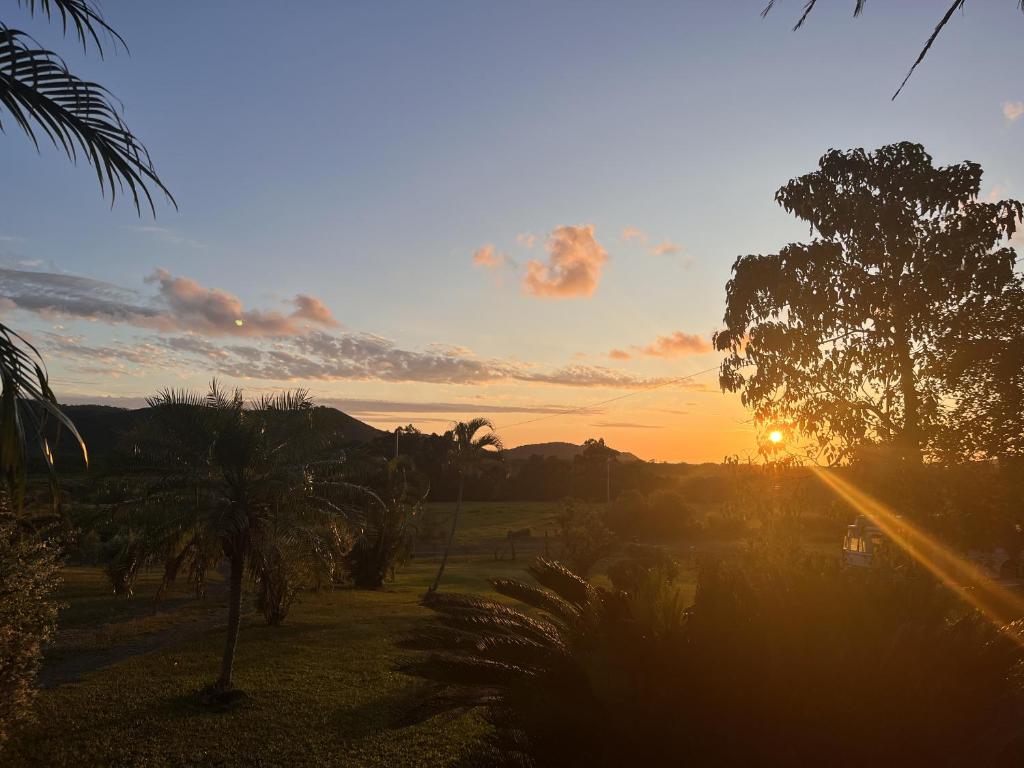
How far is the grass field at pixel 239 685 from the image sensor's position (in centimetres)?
1215

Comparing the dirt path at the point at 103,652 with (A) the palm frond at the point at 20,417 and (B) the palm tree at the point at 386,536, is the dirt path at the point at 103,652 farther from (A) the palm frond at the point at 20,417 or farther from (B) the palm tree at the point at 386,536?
(A) the palm frond at the point at 20,417

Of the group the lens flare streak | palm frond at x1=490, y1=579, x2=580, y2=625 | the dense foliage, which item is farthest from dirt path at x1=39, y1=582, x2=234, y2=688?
the lens flare streak

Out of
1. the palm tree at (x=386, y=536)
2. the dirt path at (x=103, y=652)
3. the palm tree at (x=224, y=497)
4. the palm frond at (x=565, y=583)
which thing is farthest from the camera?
the palm tree at (x=386, y=536)

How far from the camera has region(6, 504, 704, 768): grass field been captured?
1215cm

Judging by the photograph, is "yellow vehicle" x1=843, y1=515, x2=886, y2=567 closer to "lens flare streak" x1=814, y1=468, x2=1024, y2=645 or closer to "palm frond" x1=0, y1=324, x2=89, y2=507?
"lens flare streak" x1=814, y1=468, x2=1024, y2=645

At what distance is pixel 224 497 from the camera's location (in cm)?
1478

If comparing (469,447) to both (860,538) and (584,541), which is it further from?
(860,538)

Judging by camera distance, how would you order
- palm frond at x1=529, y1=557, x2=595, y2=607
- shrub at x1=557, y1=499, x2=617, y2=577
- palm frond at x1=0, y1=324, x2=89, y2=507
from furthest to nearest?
shrub at x1=557, y1=499, x2=617, y2=577
palm frond at x1=529, y1=557, x2=595, y2=607
palm frond at x1=0, y1=324, x2=89, y2=507

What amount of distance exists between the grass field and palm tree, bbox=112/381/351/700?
1.63 metres

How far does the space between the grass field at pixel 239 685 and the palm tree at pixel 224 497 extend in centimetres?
163

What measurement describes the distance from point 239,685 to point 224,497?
15.7ft

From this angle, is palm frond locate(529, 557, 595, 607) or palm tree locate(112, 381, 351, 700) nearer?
palm frond locate(529, 557, 595, 607)

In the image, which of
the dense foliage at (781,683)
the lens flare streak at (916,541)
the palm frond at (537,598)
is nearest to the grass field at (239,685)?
the palm frond at (537,598)

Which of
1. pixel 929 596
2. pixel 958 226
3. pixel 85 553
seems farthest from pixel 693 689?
pixel 85 553
